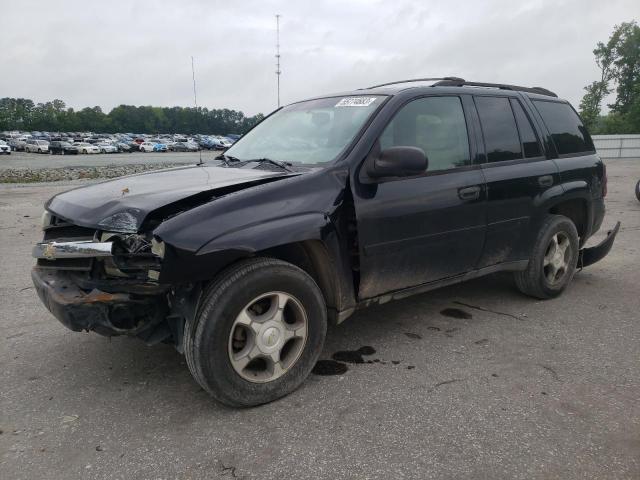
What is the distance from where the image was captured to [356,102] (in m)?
3.61

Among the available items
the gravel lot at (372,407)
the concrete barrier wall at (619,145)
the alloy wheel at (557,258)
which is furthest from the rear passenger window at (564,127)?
the concrete barrier wall at (619,145)

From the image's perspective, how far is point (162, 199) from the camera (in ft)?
8.89

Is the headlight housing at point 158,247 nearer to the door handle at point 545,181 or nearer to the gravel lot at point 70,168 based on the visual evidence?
the door handle at point 545,181

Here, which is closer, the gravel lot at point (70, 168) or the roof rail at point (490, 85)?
the roof rail at point (490, 85)

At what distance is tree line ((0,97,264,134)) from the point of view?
374 feet

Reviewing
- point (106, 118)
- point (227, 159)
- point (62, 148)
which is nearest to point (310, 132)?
point (227, 159)

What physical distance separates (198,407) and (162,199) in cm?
118

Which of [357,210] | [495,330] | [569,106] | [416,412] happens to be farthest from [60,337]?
[569,106]

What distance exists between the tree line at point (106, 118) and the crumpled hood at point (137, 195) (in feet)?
366

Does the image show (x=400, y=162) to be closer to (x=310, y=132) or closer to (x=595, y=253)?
(x=310, y=132)

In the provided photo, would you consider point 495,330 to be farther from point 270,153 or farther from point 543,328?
point 270,153

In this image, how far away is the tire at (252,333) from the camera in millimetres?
2611

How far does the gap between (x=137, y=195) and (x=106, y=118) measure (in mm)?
134652

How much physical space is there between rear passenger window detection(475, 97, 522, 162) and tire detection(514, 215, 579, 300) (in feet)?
2.56
